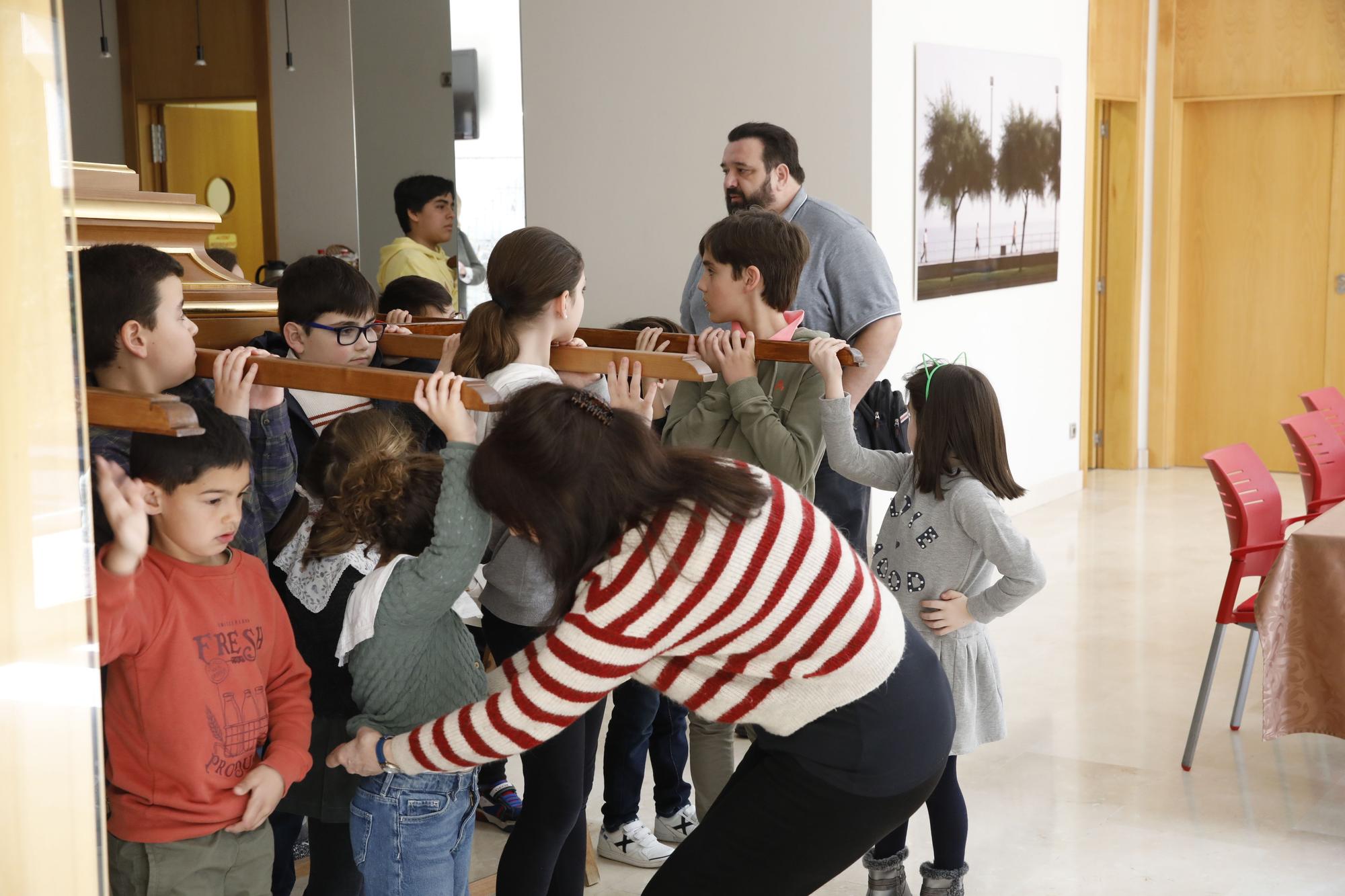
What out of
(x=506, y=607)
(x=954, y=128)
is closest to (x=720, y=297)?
(x=506, y=607)

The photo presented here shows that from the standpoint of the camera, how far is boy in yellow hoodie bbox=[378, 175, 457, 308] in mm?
5266

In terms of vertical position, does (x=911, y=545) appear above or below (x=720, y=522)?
below

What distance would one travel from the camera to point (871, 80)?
224 inches

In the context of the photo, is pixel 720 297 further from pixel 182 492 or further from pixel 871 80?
pixel 871 80

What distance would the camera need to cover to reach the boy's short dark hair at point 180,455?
171 cm

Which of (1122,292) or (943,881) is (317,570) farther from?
(1122,292)

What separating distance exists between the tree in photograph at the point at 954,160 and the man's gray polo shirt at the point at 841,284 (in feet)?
8.63

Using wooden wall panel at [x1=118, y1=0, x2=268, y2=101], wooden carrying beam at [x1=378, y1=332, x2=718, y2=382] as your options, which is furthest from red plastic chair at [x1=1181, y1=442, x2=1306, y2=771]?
wooden wall panel at [x1=118, y1=0, x2=268, y2=101]

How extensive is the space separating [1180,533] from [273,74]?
523cm

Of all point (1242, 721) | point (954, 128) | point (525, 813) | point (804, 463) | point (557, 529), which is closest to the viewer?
point (557, 529)

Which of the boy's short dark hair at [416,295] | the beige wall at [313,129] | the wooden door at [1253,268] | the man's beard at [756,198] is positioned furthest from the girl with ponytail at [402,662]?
the wooden door at [1253,268]

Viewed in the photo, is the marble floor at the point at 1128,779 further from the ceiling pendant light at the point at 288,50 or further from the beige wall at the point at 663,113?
the ceiling pendant light at the point at 288,50

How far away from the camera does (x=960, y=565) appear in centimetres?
264

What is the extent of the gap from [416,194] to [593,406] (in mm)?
4045
